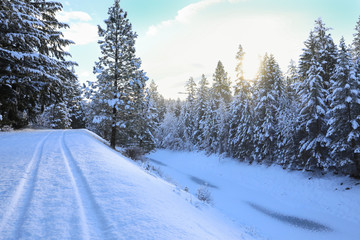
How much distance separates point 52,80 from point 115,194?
1369cm

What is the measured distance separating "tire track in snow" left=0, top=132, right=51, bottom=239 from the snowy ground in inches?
392

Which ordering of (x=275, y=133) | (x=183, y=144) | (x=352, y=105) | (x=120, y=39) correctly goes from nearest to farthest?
(x=352, y=105)
(x=120, y=39)
(x=275, y=133)
(x=183, y=144)

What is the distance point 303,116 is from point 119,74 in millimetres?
19148

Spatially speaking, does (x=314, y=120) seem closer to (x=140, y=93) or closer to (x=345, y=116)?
(x=345, y=116)

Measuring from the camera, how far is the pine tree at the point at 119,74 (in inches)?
679

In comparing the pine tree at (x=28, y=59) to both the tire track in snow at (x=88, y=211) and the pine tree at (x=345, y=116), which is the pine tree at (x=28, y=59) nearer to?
the tire track in snow at (x=88, y=211)

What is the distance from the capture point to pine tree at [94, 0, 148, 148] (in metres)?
17.2

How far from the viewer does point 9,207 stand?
3.73m

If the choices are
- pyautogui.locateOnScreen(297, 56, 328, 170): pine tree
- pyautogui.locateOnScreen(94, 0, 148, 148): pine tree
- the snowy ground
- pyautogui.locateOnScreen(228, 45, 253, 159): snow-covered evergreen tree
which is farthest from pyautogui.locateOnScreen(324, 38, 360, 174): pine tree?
pyautogui.locateOnScreen(94, 0, 148, 148): pine tree

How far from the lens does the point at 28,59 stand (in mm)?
14352

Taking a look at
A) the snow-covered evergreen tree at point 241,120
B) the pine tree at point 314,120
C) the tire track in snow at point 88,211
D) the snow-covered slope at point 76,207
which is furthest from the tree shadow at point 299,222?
the tire track in snow at point 88,211

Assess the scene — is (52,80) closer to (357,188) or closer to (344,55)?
(344,55)

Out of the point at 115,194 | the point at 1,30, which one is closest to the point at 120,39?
the point at 1,30

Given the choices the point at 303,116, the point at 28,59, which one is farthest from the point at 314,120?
the point at 28,59
